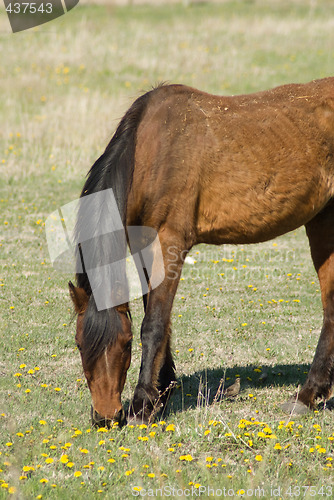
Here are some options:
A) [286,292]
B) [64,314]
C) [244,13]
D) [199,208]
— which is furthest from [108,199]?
[244,13]

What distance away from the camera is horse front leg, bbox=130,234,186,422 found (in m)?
4.29

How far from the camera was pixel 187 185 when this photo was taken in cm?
432

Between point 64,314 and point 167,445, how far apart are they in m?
3.21

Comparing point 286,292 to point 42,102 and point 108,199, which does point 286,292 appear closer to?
point 108,199

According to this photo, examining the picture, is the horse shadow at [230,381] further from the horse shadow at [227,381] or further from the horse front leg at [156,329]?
the horse front leg at [156,329]

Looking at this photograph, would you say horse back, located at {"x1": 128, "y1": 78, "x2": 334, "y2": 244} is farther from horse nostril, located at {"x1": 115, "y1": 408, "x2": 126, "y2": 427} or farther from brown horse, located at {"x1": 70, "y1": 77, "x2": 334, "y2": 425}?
horse nostril, located at {"x1": 115, "y1": 408, "x2": 126, "y2": 427}

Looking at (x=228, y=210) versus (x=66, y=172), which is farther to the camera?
(x=66, y=172)

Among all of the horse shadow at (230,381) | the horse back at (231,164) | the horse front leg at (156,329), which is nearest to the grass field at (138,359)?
the horse shadow at (230,381)

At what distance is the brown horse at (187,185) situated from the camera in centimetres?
408

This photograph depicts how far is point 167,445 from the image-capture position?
418 cm

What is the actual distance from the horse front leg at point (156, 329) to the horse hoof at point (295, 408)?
1.17 meters

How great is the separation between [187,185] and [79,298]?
1113 millimetres

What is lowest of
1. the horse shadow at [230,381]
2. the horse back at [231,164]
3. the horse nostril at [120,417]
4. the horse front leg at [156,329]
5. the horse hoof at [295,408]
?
the horse shadow at [230,381]

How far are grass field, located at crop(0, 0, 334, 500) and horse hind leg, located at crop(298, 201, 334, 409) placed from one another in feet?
0.70
